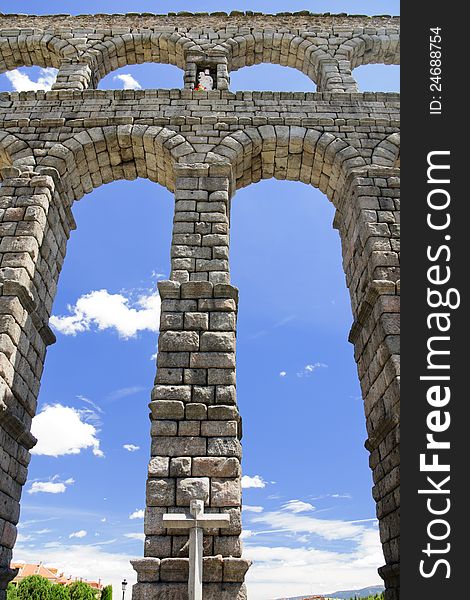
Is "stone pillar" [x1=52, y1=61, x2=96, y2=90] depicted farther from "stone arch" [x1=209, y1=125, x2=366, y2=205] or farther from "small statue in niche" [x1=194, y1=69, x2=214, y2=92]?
"stone arch" [x1=209, y1=125, x2=366, y2=205]

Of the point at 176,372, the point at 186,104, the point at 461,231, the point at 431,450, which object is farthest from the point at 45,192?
the point at 431,450

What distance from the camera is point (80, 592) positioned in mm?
34344

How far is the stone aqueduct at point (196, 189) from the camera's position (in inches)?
245

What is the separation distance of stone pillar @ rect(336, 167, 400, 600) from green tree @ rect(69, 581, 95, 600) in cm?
3436

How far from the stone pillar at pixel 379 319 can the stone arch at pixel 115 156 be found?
3.51 meters

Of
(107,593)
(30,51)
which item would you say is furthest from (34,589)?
(30,51)

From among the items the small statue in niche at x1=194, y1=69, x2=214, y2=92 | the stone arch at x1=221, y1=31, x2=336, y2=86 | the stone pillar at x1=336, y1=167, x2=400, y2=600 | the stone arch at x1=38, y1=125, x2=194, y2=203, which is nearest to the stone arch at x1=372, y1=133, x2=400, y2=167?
the stone pillar at x1=336, y1=167, x2=400, y2=600

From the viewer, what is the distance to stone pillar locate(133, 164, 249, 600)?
17.8 ft

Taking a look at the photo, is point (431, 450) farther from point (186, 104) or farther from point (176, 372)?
point (186, 104)

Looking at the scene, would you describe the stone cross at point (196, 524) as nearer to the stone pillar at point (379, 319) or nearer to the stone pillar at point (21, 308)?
the stone pillar at point (379, 319)

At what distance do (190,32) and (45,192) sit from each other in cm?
718

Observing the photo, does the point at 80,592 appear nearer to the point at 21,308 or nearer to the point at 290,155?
the point at 21,308

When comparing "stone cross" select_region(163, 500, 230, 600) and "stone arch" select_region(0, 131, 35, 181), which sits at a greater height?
"stone arch" select_region(0, 131, 35, 181)

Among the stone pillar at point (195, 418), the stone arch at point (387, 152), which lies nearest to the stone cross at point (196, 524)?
the stone pillar at point (195, 418)
